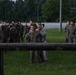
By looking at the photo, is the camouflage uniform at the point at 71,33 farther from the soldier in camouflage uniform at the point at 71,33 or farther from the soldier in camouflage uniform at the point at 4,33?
the soldier in camouflage uniform at the point at 4,33

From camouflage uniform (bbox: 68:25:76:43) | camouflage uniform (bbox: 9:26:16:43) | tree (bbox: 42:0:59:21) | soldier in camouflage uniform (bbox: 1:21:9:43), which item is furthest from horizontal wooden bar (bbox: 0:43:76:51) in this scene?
tree (bbox: 42:0:59:21)

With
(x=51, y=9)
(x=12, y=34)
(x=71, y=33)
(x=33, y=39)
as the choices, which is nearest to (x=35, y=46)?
(x=33, y=39)

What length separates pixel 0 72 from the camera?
14.2ft

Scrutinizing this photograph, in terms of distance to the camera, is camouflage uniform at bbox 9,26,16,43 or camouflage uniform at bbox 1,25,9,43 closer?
camouflage uniform at bbox 1,25,9,43

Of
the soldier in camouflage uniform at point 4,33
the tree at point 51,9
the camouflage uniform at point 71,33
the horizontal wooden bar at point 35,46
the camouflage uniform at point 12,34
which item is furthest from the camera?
the tree at point 51,9

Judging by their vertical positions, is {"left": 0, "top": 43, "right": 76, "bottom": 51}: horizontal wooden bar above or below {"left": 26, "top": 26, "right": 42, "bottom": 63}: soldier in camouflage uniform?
above

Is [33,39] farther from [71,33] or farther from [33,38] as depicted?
[71,33]

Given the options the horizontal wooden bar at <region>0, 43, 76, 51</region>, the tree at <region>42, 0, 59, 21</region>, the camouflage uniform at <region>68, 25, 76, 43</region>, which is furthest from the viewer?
the tree at <region>42, 0, 59, 21</region>

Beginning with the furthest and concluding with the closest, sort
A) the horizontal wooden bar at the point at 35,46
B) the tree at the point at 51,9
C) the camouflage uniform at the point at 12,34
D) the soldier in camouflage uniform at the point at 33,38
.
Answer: the tree at the point at 51,9
the camouflage uniform at the point at 12,34
the soldier in camouflage uniform at the point at 33,38
the horizontal wooden bar at the point at 35,46

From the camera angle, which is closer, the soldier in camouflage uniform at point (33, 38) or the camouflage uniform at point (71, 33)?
the soldier in camouflage uniform at point (33, 38)

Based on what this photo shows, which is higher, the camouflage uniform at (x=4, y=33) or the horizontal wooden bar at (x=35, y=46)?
the horizontal wooden bar at (x=35, y=46)

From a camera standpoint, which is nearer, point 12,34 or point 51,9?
point 12,34

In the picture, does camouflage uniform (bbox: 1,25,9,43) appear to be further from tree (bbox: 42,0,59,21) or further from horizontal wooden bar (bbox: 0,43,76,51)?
tree (bbox: 42,0,59,21)

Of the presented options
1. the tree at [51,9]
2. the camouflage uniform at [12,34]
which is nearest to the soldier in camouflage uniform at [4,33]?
the camouflage uniform at [12,34]
